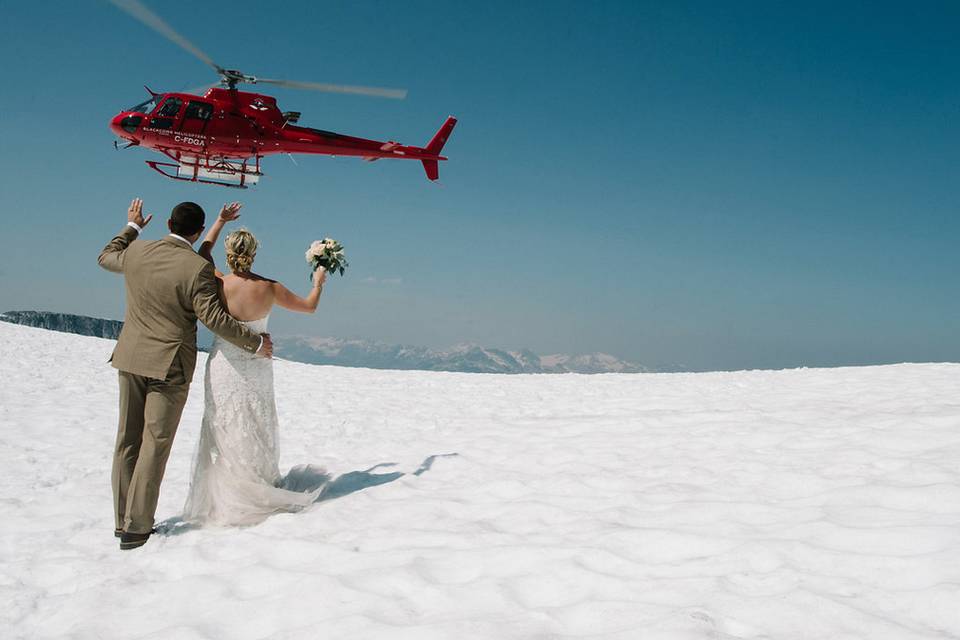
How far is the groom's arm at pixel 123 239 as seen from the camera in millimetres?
4133

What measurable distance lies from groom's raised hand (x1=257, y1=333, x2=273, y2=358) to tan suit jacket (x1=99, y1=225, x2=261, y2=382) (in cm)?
37

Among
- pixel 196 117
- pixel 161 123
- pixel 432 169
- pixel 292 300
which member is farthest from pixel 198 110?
pixel 292 300

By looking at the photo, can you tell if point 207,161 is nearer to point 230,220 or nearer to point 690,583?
point 230,220

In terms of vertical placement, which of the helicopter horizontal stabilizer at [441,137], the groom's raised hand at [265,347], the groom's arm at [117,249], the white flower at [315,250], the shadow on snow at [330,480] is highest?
the helicopter horizontal stabilizer at [441,137]

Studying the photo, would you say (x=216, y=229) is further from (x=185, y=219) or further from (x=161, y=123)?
(x=161, y=123)

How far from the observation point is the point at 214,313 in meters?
4.03

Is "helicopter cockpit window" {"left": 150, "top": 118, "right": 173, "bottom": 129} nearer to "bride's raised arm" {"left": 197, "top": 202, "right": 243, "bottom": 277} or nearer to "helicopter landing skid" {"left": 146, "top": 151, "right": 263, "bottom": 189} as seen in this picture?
"helicopter landing skid" {"left": 146, "top": 151, "right": 263, "bottom": 189}

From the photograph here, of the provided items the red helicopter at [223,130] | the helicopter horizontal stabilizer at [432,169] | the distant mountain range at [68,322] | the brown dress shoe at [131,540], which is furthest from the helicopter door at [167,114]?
the distant mountain range at [68,322]

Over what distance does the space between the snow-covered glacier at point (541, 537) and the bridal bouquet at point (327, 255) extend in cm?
195

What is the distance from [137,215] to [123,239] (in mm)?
243

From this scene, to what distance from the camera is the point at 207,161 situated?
16.6m

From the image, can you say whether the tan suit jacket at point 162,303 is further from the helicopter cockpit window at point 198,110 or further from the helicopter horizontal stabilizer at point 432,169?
the helicopter horizontal stabilizer at point 432,169

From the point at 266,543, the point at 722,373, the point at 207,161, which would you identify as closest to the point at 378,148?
the point at 207,161

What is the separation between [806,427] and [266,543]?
5.44 meters
